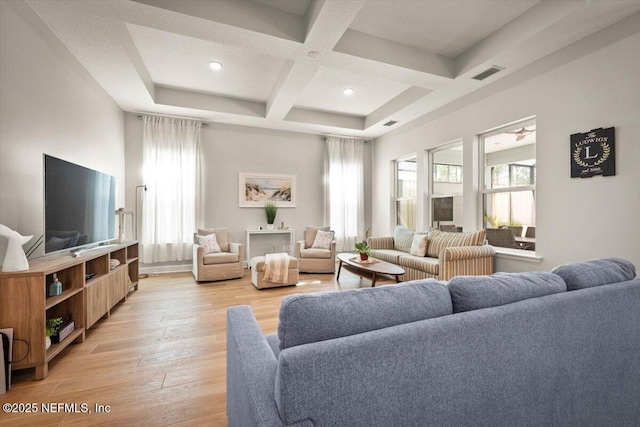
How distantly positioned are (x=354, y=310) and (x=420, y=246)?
382cm

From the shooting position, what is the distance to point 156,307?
10.6ft

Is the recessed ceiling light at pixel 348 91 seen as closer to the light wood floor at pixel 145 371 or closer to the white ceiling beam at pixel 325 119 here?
the white ceiling beam at pixel 325 119

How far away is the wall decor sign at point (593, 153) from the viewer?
2.69 metres

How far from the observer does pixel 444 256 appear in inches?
136

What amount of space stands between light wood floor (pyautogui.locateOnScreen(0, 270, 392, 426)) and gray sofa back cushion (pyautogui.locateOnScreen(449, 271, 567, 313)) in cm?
139

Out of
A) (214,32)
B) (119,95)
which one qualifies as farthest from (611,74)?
(119,95)

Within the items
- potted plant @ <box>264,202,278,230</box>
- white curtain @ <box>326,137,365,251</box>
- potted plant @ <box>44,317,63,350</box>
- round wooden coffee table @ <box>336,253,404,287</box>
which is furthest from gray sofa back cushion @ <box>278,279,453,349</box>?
white curtain @ <box>326,137,365,251</box>

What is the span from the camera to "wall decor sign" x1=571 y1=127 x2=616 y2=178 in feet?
8.81

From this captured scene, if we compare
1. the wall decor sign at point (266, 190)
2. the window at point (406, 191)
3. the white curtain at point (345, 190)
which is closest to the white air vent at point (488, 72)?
the window at point (406, 191)

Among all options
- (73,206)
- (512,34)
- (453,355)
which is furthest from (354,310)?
(512,34)

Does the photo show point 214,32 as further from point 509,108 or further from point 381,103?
point 509,108

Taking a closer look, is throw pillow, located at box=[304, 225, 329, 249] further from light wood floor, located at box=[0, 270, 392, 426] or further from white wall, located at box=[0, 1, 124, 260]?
white wall, located at box=[0, 1, 124, 260]

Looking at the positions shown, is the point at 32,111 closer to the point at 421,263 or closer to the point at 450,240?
the point at 421,263

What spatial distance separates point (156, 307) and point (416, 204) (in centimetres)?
453
